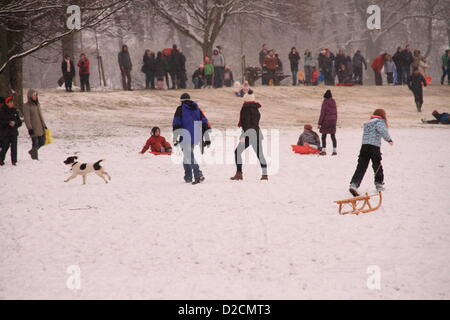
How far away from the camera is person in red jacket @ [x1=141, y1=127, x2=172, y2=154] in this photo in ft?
49.6

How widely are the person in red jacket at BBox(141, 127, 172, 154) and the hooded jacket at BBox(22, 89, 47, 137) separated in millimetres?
2488

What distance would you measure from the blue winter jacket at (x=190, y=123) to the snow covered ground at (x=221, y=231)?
3.15 ft

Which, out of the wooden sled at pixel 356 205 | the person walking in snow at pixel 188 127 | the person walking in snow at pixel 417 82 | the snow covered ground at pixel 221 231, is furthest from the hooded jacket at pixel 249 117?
the person walking in snow at pixel 417 82

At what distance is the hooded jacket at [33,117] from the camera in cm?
1364

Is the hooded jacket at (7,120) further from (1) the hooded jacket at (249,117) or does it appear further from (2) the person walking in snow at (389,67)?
(2) the person walking in snow at (389,67)

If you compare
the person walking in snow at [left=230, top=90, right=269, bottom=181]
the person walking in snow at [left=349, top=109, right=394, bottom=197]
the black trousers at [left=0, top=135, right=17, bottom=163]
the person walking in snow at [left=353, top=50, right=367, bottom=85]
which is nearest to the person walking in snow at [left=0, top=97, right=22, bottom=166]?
the black trousers at [left=0, top=135, right=17, bottom=163]

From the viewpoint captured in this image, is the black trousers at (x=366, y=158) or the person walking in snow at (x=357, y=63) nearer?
the black trousers at (x=366, y=158)

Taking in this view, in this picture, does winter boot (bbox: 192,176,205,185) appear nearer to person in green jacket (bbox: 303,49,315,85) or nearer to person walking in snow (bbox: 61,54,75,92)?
person walking in snow (bbox: 61,54,75,92)

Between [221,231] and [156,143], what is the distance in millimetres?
7275

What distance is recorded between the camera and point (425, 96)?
98.0 ft

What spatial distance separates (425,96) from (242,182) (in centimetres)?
2074

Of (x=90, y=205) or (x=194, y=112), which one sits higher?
(x=194, y=112)
